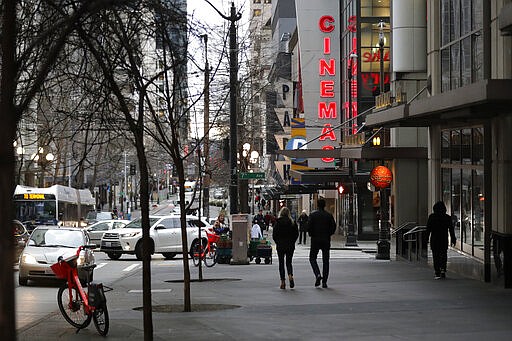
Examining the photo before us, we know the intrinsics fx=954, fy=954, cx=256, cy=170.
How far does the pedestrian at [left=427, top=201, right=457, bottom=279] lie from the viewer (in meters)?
21.5

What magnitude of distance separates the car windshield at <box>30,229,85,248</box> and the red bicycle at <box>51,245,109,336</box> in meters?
10.3

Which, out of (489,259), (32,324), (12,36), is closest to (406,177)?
(489,259)

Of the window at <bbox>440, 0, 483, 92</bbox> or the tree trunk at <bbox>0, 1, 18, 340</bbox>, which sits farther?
the window at <bbox>440, 0, 483, 92</bbox>

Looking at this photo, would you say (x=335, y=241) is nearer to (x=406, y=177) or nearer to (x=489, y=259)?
(x=406, y=177)

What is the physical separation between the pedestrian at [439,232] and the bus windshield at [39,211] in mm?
34641

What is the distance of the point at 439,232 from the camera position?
21766 mm

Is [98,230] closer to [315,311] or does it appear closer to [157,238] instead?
[157,238]

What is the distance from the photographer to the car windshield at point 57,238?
25.1m

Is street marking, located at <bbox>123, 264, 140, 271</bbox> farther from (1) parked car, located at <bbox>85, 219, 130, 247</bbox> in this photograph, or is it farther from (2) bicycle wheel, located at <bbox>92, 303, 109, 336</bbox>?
(2) bicycle wheel, located at <bbox>92, 303, 109, 336</bbox>

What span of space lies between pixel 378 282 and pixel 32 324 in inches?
370

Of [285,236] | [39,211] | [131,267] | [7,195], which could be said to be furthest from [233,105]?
[39,211]

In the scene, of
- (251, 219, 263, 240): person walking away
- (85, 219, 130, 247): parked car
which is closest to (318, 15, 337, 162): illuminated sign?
(85, 219, 130, 247): parked car

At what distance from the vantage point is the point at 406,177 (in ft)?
112

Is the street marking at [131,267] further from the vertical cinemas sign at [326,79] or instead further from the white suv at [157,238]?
the vertical cinemas sign at [326,79]
